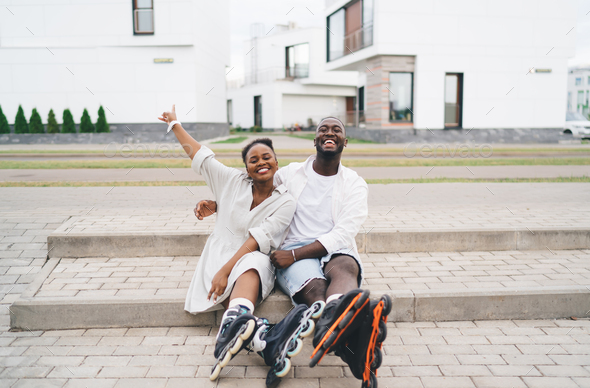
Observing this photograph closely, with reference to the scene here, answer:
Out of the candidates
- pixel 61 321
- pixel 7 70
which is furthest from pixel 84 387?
pixel 7 70

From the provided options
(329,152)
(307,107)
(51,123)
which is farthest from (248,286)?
(307,107)

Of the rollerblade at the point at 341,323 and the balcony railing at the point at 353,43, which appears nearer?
the rollerblade at the point at 341,323

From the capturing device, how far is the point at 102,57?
855 inches

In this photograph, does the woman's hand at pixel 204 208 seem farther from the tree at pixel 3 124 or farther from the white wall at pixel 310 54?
the white wall at pixel 310 54

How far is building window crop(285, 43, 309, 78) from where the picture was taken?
41844 millimetres

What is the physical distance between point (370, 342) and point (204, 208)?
176 cm

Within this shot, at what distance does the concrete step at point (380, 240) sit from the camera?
15.5 feet

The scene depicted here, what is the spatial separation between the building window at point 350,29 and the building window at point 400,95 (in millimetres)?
2298

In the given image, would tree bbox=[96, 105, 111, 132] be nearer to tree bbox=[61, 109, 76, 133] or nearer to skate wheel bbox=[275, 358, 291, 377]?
tree bbox=[61, 109, 76, 133]

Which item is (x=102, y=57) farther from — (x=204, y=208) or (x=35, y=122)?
(x=204, y=208)

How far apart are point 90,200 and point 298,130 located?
35.2 m

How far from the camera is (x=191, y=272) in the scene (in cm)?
441

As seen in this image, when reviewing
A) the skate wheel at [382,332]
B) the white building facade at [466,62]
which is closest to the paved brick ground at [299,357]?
the skate wheel at [382,332]

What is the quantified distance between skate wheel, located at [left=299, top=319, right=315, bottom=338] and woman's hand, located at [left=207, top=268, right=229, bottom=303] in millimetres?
753
